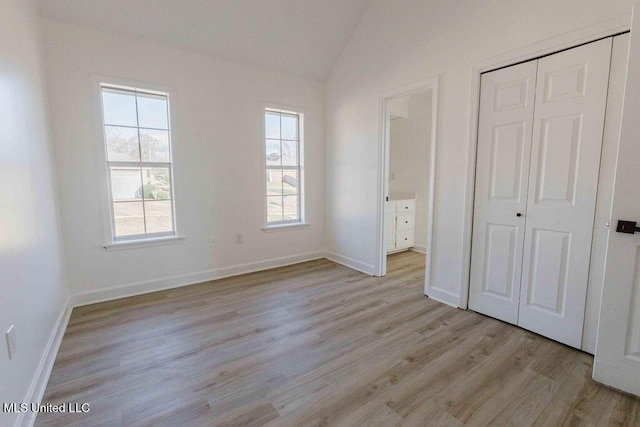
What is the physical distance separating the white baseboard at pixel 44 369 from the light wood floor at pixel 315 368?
48mm

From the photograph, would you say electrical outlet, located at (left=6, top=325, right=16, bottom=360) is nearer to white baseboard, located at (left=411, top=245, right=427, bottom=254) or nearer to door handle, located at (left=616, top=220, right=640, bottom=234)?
door handle, located at (left=616, top=220, right=640, bottom=234)

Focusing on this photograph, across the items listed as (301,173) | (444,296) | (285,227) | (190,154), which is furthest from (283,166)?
(444,296)

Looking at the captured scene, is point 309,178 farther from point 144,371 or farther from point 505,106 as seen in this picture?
point 144,371

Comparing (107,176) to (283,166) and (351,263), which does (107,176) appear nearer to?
(283,166)

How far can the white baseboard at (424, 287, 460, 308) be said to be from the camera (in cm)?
287

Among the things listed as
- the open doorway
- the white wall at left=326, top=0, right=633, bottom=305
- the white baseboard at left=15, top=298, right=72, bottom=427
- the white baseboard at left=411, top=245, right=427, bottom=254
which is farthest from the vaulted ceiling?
the white baseboard at left=411, top=245, right=427, bottom=254

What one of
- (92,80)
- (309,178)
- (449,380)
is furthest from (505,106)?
(92,80)

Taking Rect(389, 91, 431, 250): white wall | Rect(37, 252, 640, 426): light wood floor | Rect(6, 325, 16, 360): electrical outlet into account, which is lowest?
Rect(37, 252, 640, 426): light wood floor

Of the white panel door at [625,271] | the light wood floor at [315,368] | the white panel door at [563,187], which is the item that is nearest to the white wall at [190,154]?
the light wood floor at [315,368]

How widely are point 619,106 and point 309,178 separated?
320cm

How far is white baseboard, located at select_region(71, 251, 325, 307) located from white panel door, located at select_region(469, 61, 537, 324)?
2.45 metres

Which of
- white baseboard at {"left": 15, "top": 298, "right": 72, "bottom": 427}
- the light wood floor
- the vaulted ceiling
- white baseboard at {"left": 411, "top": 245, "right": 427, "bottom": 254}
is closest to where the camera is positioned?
white baseboard at {"left": 15, "top": 298, "right": 72, "bottom": 427}

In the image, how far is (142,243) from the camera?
10.4 feet

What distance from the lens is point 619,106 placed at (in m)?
1.90
